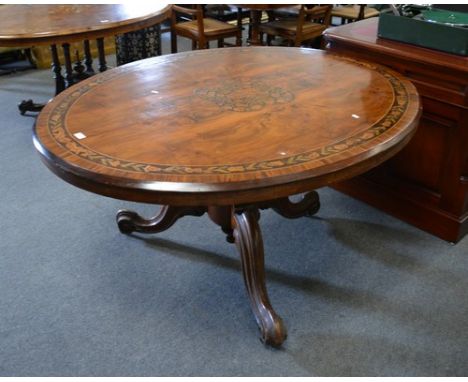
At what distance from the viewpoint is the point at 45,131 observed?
1290 millimetres

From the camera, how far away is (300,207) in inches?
82.0

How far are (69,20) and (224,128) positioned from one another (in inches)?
73.9

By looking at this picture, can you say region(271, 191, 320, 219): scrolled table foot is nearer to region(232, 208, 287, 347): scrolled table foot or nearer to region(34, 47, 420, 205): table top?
region(232, 208, 287, 347): scrolled table foot

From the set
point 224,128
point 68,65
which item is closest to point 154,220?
point 224,128

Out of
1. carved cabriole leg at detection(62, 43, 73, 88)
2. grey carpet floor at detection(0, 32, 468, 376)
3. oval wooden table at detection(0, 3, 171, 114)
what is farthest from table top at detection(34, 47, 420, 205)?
carved cabriole leg at detection(62, 43, 73, 88)

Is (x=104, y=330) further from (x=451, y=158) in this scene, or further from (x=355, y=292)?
(x=451, y=158)

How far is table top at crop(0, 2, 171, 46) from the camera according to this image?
8.12 ft

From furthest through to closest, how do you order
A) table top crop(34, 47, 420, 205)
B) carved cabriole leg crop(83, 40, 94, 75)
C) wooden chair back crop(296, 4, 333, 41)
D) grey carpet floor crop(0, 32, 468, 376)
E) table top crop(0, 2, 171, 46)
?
1. wooden chair back crop(296, 4, 333, 41)
2. carved cabriole leg crop(83, 40, 94, 75)
3. table top crop(0, 2, 171, 46)
4. grey carpet floor crop(0, 32, 468, 376)
5. table top crop(34, 47, 420, 205)

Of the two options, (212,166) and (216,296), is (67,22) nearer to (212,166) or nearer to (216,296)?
(216,296)

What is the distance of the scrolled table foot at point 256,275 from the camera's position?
150 cm

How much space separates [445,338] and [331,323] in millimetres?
368

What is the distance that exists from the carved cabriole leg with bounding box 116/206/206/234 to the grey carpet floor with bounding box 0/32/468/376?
65 mm

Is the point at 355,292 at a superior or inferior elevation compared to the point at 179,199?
inferior

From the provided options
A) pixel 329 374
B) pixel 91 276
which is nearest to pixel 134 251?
pixel 91 276
